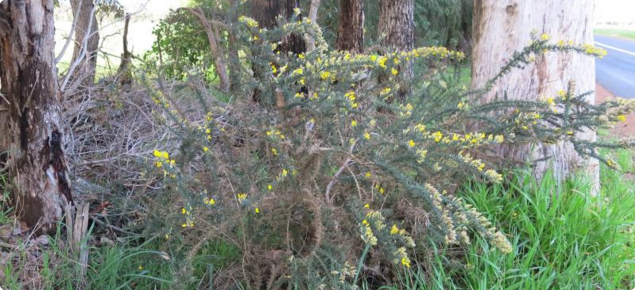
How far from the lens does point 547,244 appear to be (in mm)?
2867

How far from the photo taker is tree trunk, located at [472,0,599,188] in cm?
336

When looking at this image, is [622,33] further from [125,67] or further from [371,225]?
[371,225]

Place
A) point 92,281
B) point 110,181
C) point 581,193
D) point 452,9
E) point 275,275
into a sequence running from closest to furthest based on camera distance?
point 275,275, point 92,281, point 581,193, point 110,181, point 452,9

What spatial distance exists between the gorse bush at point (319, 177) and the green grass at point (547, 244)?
16cm

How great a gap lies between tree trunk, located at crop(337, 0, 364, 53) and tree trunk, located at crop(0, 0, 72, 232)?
528cm

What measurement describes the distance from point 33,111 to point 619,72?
59.2 feet

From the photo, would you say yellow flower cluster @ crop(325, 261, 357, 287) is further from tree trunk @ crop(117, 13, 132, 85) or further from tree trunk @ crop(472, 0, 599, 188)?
tree trunk @ crop(117, 13, 132, 85)

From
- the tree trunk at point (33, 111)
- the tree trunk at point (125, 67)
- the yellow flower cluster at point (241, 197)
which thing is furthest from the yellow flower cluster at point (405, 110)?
the tree trunk at point (125, 67)

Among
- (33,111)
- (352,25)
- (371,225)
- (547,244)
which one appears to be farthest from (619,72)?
(33,111)

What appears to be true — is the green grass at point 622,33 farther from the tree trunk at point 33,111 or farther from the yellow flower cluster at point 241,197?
the tree trunk at point 33,111

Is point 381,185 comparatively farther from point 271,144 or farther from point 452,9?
point 452,9

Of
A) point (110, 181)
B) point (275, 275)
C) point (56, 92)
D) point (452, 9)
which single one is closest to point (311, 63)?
point (275, 275)

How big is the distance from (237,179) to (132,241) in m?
1.10

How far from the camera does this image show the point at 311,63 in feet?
9.21
